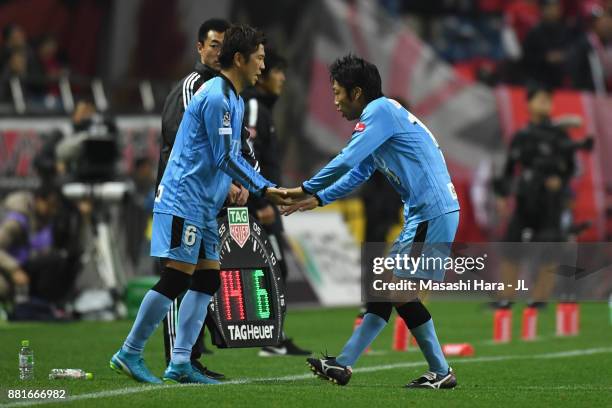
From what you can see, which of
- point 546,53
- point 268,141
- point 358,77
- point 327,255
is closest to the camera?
point 358,77

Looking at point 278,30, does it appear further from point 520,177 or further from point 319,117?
point 520,177

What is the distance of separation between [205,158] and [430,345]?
69.4 inches

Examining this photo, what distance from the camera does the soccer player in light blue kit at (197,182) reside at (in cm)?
883

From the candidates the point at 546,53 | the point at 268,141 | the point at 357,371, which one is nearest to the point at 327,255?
the point at 546,53

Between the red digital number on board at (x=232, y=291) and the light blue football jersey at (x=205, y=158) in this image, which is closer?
the light blue football jersey at (x=205, y=158)

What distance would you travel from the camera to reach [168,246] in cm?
883

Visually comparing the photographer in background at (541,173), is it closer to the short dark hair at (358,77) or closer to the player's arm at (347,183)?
the player's arm at (347,183)

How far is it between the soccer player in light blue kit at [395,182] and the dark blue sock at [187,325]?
77 centimetres

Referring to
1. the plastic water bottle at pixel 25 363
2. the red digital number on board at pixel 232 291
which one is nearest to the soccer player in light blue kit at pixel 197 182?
the plastic water bottle at pixel 25 363

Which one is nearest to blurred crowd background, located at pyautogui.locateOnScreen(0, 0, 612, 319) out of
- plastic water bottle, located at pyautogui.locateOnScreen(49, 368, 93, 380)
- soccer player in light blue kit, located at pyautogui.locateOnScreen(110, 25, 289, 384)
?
plastic water bottle, located at pyautogui.locateOnScreen(49, 368, 93, 380)

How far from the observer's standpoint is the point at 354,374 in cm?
1031

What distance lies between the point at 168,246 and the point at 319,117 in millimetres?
10700

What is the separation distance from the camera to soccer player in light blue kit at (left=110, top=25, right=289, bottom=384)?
8828mm

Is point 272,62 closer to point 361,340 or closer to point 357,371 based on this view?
point 357,371
